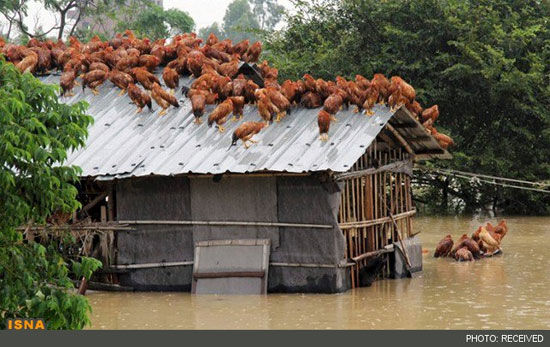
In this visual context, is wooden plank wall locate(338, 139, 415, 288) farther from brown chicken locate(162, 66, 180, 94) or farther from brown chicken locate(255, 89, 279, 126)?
brown chicken locate(162, 66, 180, 94)

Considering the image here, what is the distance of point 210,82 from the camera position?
52.3 ft

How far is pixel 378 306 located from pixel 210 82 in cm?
437

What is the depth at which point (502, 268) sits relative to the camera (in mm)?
17203

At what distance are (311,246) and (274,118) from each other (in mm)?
2034

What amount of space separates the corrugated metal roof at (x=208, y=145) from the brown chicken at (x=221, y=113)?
0.11 metres

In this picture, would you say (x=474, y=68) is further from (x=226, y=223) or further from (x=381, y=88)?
(x=226, y=223)

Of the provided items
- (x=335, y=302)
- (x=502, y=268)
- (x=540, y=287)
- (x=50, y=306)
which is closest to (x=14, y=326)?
(x=50, y=306)

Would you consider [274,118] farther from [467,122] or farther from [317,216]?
[467,122]

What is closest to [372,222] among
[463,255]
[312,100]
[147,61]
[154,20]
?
[312,100]

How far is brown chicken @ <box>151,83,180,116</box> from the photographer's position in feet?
→ 52.2

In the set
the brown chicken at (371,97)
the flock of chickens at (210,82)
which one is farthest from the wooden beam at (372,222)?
the brown chicken at (371,97)

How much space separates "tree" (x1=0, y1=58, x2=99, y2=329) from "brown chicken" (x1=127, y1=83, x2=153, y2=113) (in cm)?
726

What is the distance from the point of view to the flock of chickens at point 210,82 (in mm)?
15031

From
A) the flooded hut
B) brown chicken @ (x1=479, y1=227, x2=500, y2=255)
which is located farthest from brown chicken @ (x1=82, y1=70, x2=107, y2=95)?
brown chicken @ (x1=479, y1=227, x2=500, y2=255)
